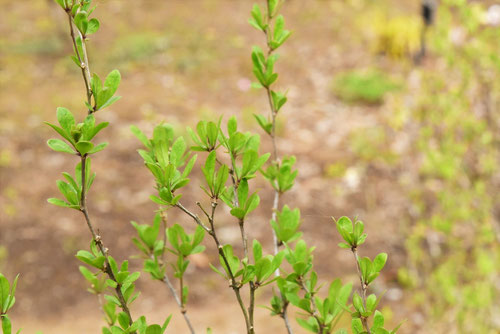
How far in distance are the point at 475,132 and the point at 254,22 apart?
8.65ft

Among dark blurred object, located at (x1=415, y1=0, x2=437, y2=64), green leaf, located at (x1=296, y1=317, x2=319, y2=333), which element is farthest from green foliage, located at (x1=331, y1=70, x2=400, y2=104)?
green leaf, located at (x1=296, y1=317, x2=319, y2=333)

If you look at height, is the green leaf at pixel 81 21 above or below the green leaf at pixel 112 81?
above

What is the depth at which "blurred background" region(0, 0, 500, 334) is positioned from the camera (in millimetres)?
3426

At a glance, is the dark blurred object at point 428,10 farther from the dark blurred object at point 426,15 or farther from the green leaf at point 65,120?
the green leaf at point 65,120

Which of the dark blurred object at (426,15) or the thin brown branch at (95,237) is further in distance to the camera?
the dark blurred object at (426,15)

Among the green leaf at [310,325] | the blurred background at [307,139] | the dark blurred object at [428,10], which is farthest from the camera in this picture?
the dark blurred object at [428,10]

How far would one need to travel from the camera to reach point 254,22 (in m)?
1.16

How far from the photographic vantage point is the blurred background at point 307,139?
343cm

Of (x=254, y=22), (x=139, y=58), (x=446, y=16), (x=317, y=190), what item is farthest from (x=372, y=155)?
(x=254, y=22)

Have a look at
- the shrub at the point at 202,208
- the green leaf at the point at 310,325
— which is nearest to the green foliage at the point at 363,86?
the shrub at the point at 202,208

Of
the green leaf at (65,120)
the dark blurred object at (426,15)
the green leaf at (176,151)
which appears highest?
the dark blurred object at (426,15)

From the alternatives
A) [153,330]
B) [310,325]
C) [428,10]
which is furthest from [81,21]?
[428,10]

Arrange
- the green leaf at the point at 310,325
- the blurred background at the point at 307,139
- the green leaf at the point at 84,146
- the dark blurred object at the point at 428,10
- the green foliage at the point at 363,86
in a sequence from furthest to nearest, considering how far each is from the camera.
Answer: the dark blurred object at the point at 428,10 → the green foliage at the point at 363,86 → the blurred background at the point at 307,139 → the green leaf at the point at 310,325 → the green leaf at the point at 84,146

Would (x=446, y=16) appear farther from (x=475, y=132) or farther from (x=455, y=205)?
(x=455, y=205)
